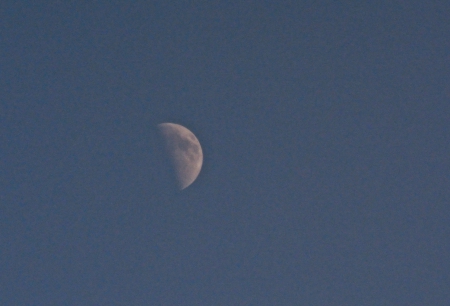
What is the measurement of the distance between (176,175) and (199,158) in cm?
46

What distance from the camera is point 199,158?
17.1 m

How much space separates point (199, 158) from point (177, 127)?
59 centimetres

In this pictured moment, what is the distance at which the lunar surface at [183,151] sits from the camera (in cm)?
1695

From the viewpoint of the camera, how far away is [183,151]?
17047 mm

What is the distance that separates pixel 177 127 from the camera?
1695cm

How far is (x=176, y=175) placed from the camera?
1695 centimetres

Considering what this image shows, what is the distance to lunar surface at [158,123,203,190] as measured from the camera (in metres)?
17.0
